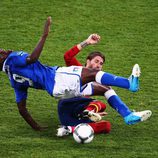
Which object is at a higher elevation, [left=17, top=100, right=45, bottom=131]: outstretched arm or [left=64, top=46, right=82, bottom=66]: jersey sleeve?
[left=64, top=46, right=82, bottom=66]: jersey sleeve

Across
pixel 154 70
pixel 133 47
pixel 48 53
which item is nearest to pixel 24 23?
pixel 48 53

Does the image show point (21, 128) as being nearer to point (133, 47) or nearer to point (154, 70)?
point (154, 70)

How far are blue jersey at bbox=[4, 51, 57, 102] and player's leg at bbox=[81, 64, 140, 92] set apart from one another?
42 cm

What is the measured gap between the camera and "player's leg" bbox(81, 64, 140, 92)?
24.4 feet

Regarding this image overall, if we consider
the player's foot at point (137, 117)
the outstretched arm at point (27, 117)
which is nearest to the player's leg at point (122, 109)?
the player's foot at point (137, 117)

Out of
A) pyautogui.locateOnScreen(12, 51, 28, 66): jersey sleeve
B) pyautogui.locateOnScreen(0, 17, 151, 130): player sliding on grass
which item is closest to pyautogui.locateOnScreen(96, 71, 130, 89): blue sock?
pyautogui.locateOnScreen(0, 17, 151, 130): player sliding on grass

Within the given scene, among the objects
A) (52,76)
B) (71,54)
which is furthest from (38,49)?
(71,54)

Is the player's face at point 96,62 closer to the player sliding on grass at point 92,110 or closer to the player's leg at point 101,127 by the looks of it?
the player sliding on grass at point 92,110

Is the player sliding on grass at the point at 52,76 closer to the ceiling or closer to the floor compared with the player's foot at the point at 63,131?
closer to the ceiling

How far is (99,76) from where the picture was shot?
7.48 m

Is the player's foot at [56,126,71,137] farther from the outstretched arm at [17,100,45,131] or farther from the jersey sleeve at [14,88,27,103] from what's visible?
the jersey sleeve at [14,88,27,103]

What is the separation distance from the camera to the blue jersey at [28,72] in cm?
766

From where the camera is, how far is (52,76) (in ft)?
25.3

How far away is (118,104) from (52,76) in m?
0.83
